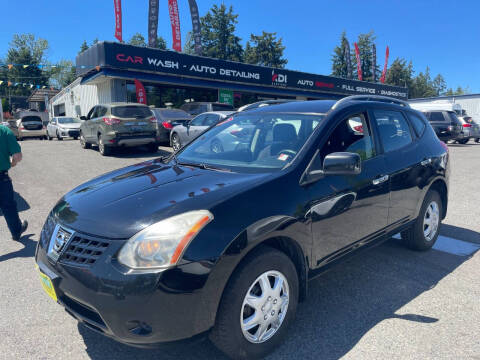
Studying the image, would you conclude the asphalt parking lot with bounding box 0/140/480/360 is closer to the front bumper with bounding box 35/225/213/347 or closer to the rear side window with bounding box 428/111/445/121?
the front bumper with bounding box 35/225/213/347

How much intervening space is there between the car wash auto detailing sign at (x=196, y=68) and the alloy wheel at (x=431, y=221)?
1733 centimetres

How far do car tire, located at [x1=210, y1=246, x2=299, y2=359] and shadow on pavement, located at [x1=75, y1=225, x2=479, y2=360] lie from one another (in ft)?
0.63

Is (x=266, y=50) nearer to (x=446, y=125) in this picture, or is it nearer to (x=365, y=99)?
(x=446, y=125)

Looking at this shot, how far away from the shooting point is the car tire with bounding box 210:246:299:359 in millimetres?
2186

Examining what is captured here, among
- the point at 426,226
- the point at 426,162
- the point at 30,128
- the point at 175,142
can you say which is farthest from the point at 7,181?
the point at 30,128

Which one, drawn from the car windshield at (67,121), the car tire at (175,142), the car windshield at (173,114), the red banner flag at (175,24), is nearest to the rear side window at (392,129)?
the car tire at (175,142)

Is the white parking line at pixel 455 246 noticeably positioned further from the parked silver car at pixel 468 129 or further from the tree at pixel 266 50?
the tree at pixel 266 50

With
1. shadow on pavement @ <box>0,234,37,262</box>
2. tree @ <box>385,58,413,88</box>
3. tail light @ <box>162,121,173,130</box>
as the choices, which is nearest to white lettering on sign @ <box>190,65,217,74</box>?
tail light @ <box>162,121,173,130</box>

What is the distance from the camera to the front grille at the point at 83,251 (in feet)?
6.97

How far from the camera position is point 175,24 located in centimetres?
2350

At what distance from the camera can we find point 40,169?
32.5 feet

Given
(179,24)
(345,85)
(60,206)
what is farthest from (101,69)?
(345,85)

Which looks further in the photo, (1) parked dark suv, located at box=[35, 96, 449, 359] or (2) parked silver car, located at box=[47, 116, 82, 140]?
(2) parked silver car, located at box=[47, 116, 82, 140]

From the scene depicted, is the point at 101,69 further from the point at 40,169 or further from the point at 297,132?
the point at 297,132
